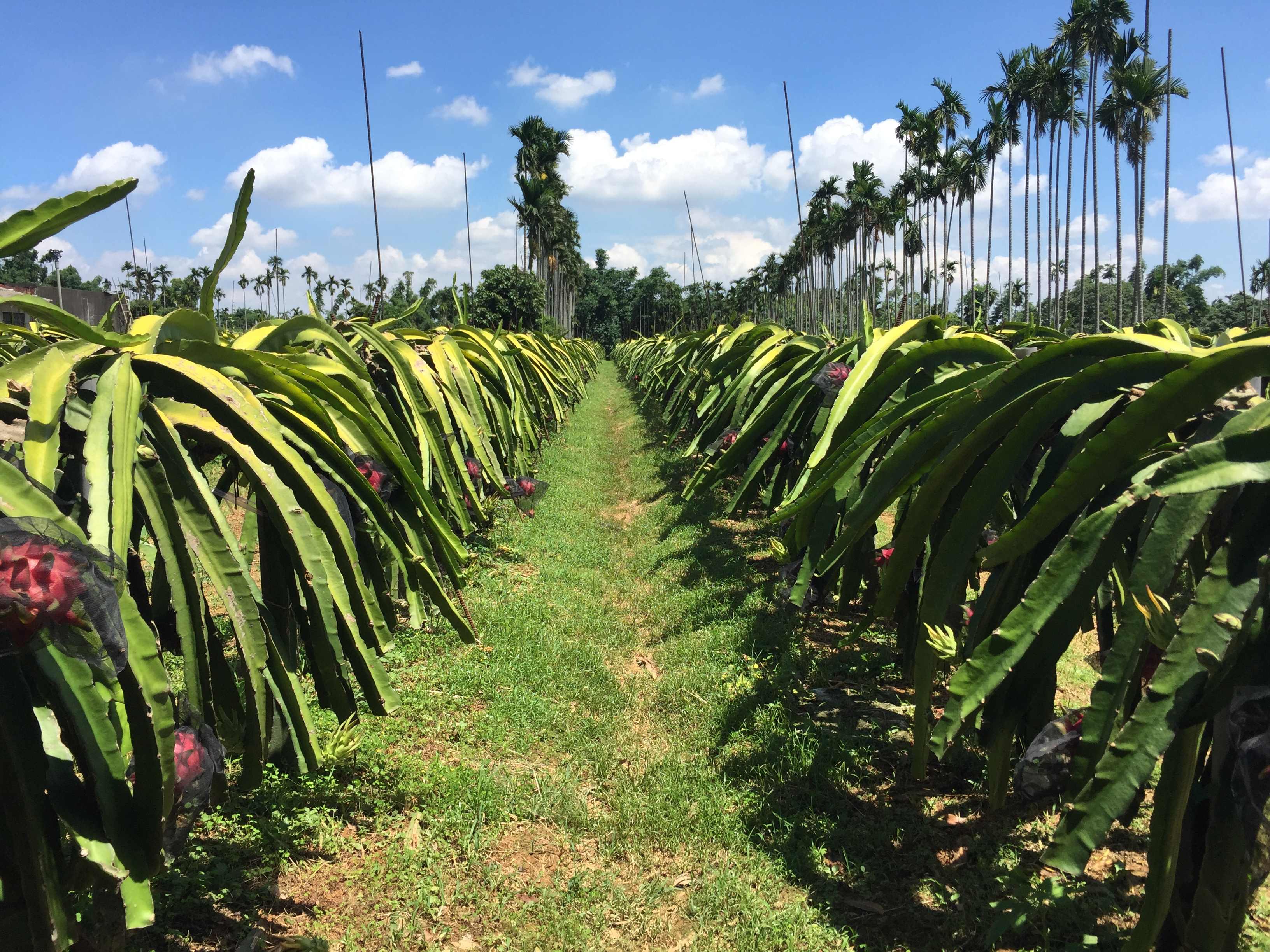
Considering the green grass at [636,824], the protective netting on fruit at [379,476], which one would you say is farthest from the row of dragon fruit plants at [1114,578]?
the protective netting on fruit at [379,476]

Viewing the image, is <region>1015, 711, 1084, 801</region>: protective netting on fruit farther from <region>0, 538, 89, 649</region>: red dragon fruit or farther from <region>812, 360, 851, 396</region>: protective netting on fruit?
<region>812, 360, 851, 396</region>: protective netting on fruit

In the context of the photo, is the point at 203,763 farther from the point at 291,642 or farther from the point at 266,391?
the point at 266,391

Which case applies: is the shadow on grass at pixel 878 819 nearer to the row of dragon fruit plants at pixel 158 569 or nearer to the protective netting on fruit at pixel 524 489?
the row of dragon fruit plants at pixel 158 569

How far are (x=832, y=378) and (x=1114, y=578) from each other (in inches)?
76.8

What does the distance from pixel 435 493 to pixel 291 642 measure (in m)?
2.69

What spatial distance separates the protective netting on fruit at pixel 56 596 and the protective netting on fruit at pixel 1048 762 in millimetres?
1803

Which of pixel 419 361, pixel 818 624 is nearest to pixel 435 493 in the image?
pixel 419 361

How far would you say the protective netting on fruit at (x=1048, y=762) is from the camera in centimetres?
173

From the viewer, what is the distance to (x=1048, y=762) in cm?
175

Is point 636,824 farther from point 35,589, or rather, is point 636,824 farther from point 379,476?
point 35,589

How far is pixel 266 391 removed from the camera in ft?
7.05

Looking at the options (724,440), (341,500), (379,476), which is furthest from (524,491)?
(341,500)

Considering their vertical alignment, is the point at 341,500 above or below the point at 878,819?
above

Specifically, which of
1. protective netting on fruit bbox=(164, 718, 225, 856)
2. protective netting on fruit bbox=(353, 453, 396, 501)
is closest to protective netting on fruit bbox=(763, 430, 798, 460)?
protective netting on fruit bbox=(353, 453, 396, 501)
